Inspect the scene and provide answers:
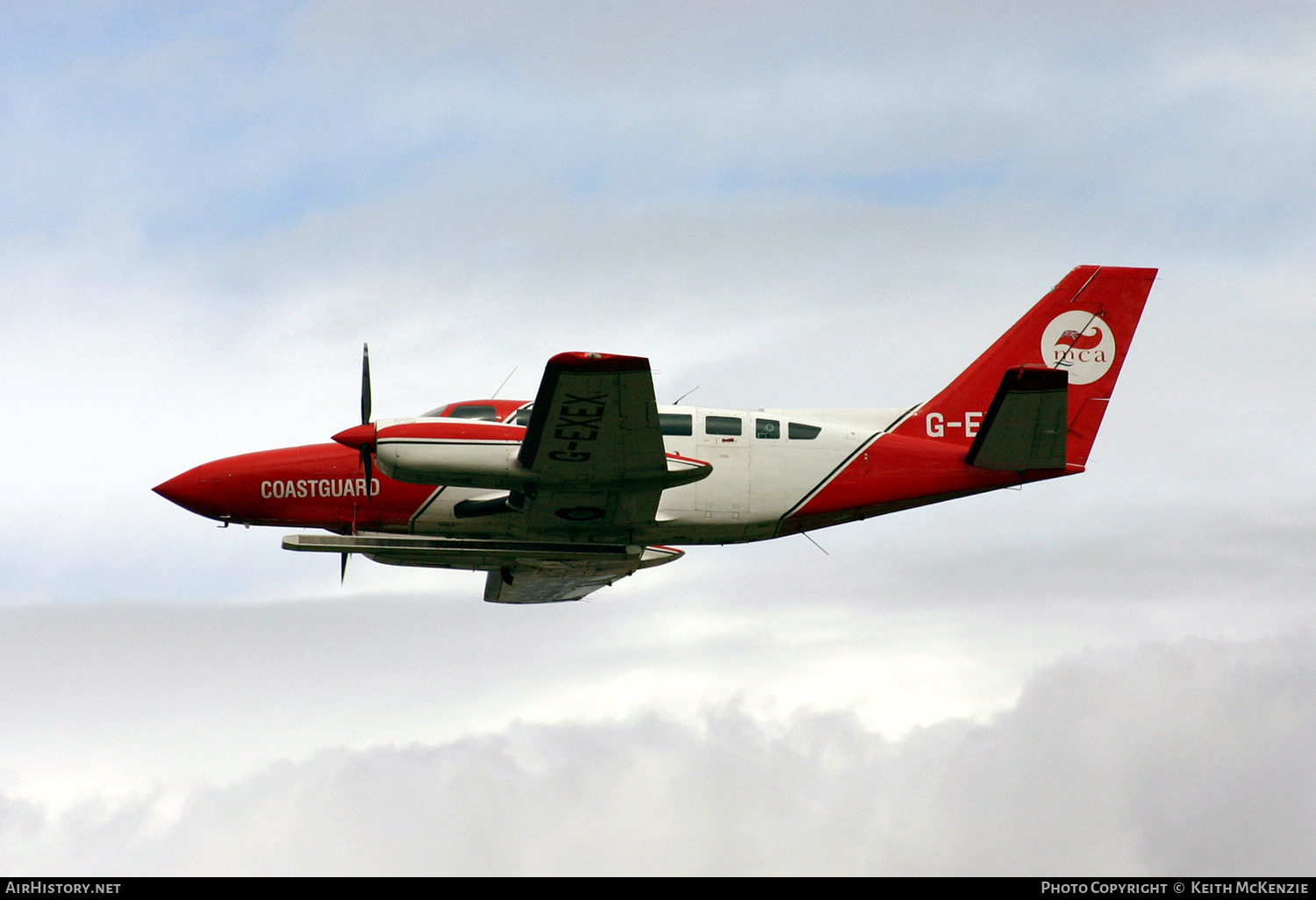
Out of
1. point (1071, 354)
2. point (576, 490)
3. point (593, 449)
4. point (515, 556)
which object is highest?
point (1071, 354)

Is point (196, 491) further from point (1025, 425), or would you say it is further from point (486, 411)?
point (1025, 425)

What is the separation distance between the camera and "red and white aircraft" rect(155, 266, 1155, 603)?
23312mm

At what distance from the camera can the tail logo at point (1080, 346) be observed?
96.8 feet

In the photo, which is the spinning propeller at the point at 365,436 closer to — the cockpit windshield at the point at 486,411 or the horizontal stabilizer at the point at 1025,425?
the cockpit windshield at the point at 486,411

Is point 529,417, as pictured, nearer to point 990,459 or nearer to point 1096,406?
point 990,459

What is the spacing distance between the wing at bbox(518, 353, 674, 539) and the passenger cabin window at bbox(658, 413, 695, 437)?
66.7 inches

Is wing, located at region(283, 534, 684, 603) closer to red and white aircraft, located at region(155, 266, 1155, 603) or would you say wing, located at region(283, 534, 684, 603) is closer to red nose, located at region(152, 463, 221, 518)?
red and white aircraft, located at region(155, 266, 1155, 603)

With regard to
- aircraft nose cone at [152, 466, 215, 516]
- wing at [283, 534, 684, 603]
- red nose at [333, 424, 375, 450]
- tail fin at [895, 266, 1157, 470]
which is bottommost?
wing at [283, 534, 684, 603]

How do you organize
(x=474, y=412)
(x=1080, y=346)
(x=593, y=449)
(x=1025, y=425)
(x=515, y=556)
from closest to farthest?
(x=593, y=449) → (x=474, y=412) → (x=1025, y=425) → (x=515, y=556) → (x=1080, y=346)

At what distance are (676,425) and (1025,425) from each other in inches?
265

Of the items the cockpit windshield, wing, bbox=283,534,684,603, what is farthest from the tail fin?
the cockpit windshield

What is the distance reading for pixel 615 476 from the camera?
23344 mm

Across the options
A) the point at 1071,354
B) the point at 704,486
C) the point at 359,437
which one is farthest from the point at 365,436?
the point at 1071,354
